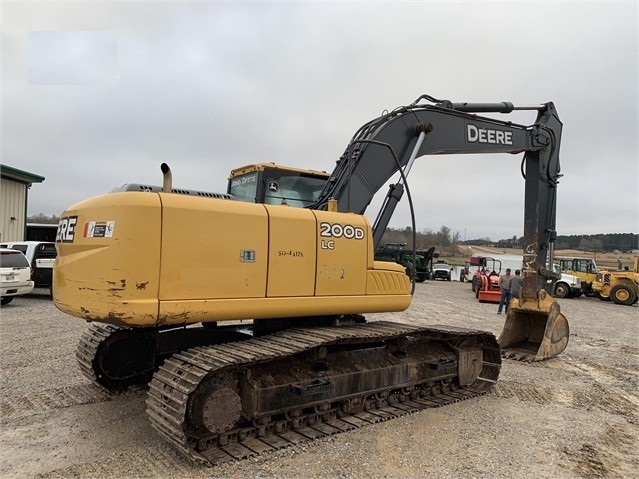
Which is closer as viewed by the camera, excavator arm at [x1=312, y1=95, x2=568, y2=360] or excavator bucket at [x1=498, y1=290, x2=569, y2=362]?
excavator arm at [x1=312, y1=95, x2=568, y2=360]

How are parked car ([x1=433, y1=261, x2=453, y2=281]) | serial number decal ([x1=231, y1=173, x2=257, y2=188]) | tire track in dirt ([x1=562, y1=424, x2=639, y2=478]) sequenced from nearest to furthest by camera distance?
tire track in dirt ([x1=562, y1=424, x2=639, y2=478])
serial number decal ([x1=231, y1=173, x2=257, y2=188])
parked car ([x1=433, y1=261, x2=453, y2=281])

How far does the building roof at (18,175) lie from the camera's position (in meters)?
20.5

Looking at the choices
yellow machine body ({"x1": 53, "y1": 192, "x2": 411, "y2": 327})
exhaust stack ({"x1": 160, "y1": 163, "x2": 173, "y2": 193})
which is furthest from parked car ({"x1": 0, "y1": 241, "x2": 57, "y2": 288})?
exhaust stack ({"x1": 160, "y1": 163, "x2": 173, "y2": 193})

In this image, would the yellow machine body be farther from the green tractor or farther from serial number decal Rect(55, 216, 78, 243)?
the green tractor

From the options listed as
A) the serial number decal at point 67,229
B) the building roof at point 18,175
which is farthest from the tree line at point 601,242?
the serial number decal at point 67,229

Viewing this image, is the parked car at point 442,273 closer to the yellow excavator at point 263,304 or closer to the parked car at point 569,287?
the parked car at point 569,287

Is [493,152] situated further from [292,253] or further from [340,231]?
[292,253]

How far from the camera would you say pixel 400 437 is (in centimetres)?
477

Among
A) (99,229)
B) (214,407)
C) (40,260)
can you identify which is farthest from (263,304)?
(40,260)

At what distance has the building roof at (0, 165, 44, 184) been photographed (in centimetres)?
2046

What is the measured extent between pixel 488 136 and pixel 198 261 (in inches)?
229

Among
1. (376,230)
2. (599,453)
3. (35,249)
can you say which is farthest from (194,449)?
(35,249)

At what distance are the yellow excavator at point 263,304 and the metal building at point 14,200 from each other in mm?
18111

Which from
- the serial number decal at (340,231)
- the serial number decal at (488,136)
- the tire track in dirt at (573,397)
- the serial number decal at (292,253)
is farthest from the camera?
the serial number decal at (488,136)
